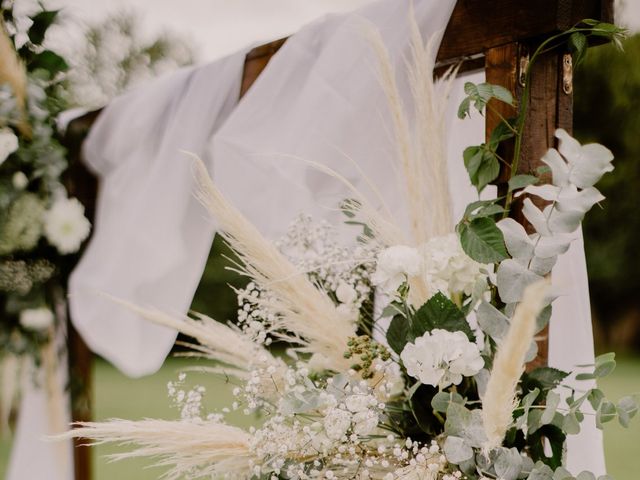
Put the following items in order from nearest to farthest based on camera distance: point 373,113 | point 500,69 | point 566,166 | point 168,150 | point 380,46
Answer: point 566,166 → point 380,46 → point 500,69 → point 373,113 → point 168,150

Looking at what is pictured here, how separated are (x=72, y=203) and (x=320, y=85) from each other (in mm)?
1090

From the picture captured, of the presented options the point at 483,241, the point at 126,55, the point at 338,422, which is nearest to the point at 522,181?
the point at 483,241

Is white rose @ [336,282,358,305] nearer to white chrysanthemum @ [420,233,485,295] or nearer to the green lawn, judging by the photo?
white chrysanthemum @ [420,233,485,295]

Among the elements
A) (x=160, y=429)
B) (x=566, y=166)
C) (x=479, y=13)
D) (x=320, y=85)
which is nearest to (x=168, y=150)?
(x=320, y=85)

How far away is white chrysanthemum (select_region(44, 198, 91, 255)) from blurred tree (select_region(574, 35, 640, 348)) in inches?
178

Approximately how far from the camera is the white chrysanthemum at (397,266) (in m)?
0.71

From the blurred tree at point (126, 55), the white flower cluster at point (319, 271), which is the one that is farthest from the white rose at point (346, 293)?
the blurred tree at point (126, 55)

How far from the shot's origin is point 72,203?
1903mm

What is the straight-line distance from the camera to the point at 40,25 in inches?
69.7

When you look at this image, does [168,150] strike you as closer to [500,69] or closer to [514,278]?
[500,69]

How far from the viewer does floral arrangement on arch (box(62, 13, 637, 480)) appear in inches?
26.0

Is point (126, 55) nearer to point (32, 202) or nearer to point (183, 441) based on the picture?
point (32, 202)

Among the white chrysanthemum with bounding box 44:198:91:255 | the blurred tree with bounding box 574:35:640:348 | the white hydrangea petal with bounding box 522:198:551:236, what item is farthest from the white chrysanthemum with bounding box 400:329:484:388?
the blurred tree with bounding box 574:35:640:348

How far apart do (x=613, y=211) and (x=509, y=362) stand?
7112 millimetres
